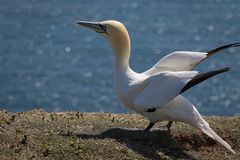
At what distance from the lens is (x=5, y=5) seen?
80.8m

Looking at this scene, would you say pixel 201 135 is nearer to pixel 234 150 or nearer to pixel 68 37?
pixel 234 150

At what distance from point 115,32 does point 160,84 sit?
131 centimetres

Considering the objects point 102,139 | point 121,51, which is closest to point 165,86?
point 102,139

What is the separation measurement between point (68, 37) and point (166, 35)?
7724 mm

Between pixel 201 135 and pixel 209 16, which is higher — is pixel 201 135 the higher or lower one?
the higher one

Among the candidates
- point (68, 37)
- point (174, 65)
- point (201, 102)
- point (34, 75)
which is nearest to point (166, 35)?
point (68, 37)

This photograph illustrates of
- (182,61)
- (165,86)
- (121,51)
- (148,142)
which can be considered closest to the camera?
(165,86)

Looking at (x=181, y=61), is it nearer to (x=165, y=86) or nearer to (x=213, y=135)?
(x=165, y=86)

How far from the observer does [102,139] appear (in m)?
11.5

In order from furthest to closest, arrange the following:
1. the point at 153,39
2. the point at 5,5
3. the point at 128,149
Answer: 1. the point at 5,5
2. the point at 153,39
3. the point at 128,149

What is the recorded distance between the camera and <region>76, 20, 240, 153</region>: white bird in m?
11.3

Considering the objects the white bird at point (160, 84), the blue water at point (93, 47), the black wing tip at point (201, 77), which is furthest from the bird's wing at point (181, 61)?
the blue water at point (93, 47)

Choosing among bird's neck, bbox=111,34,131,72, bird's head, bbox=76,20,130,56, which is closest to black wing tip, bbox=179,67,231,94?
bird's neck, bbox=111,34,131,72

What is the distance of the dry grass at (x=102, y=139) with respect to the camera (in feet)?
36.3
